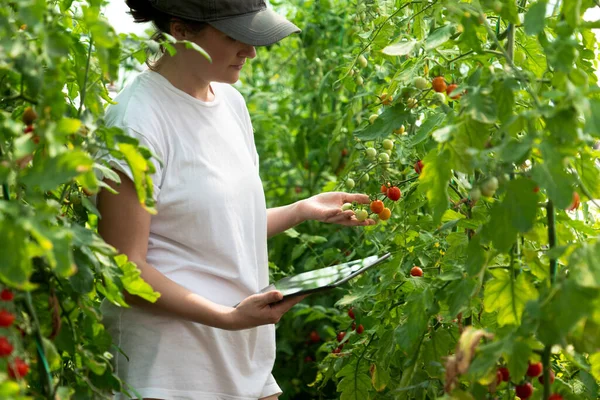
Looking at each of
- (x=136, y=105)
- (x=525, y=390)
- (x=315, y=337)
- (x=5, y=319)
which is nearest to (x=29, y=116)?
(x=5, y=319)

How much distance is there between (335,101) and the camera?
3.76 m

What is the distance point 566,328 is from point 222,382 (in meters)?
0.91

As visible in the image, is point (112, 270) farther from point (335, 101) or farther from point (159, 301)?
point (335, 101)

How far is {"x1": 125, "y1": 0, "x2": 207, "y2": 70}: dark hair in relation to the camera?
1.86 m

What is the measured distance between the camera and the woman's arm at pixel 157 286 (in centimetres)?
172

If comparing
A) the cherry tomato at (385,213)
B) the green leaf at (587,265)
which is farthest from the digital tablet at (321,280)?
the green leaf at (587,265)

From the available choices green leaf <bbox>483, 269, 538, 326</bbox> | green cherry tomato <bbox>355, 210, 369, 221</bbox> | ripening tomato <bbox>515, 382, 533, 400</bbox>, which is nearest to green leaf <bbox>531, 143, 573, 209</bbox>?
green leaf <bbox>483, 269, 538, 326</bbox>

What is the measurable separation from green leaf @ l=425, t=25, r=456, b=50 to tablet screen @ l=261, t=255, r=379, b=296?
0.51 metres

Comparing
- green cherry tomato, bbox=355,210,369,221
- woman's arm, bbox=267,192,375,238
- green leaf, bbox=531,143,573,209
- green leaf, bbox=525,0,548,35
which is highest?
green leaf, bbox=525,0,548,35

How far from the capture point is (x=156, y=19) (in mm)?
1930

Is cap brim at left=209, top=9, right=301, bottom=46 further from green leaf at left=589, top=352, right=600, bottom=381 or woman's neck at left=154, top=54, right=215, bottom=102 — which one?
green leaf at left=589, top=352, right=600, bottom=381

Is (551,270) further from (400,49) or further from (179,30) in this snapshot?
(179,30)

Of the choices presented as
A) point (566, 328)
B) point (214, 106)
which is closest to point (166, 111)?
point (214, 106)

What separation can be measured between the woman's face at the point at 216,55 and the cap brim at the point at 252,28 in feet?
0.12
